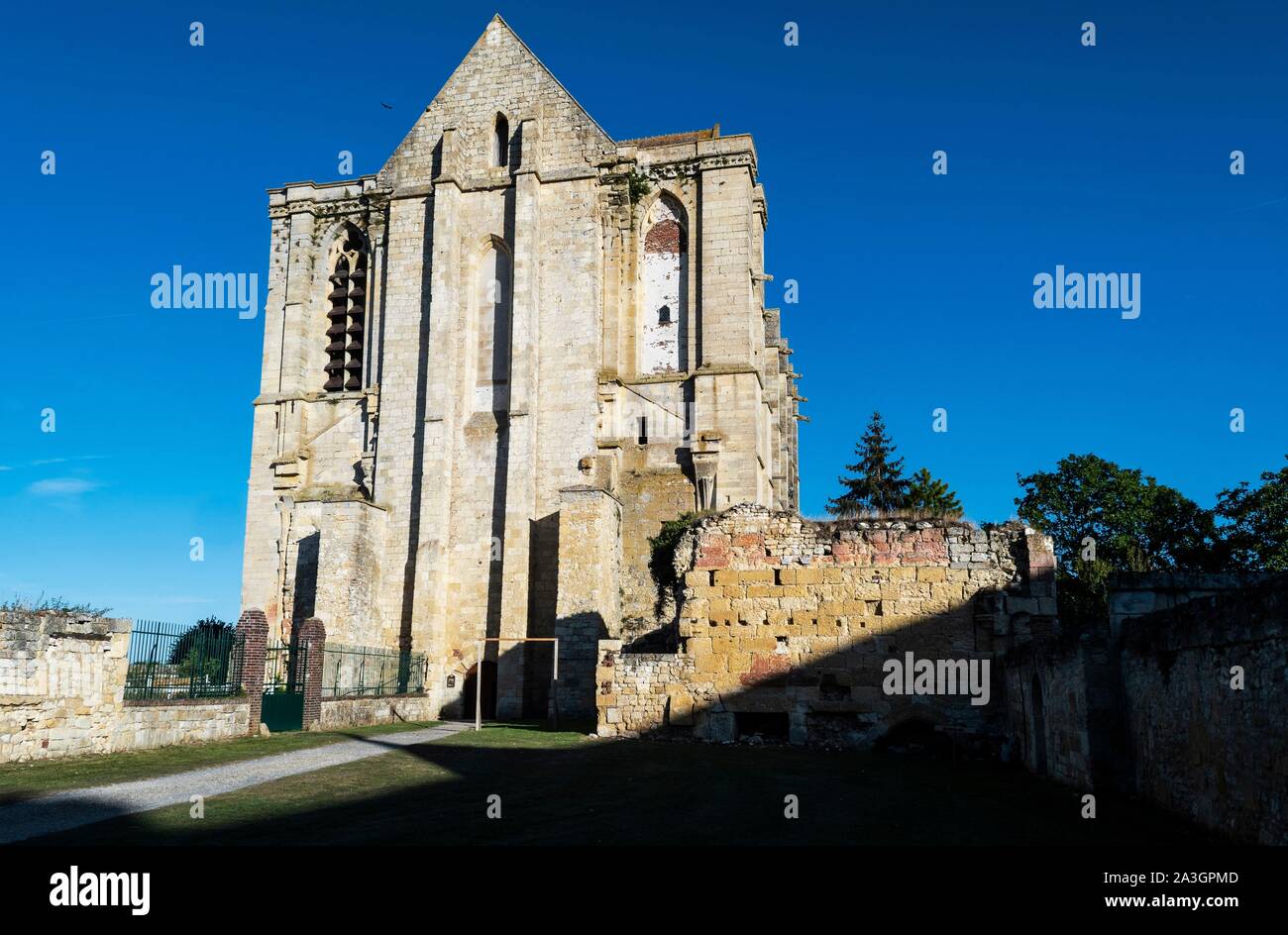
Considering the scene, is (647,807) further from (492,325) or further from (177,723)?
(492,325)

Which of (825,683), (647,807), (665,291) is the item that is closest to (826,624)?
(825,683)

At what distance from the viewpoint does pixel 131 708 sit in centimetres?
1506

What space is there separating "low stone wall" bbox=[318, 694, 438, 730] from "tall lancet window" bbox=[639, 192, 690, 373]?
11768 mm

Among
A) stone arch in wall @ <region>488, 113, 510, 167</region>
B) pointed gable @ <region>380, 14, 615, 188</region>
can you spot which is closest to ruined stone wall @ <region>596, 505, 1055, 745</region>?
pointed gable @ <region>380, 14, 615, 188</region>

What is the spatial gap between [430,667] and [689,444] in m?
9.76

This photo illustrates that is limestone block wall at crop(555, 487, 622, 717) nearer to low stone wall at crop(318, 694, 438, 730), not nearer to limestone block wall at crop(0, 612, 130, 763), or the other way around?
low stone wall at crop(318, 694, 438, 730)

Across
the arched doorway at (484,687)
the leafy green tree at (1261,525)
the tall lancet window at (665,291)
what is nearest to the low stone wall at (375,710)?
the arched doorway at (484,687)

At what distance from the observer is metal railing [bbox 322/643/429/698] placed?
2167 cm

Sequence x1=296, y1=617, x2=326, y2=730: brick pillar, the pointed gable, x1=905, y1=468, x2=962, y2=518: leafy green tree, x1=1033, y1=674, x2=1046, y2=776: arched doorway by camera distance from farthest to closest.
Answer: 1. x1=905, y1=468, x2=962, y2=518: leafy green tree
2. the pointed gable
3. x1=296, y1=617, x2=326, y2=730: brick pillar
4. x1=1033, y1=674, x2=1046, y2=776: arched doorway

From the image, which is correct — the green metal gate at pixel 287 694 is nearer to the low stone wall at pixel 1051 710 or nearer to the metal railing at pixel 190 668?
the metal railing at pixel 190 668

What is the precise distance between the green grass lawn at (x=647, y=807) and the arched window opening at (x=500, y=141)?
2288 centimetres

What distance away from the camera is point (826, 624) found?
16969 mm
